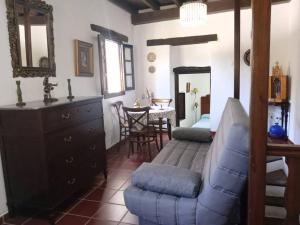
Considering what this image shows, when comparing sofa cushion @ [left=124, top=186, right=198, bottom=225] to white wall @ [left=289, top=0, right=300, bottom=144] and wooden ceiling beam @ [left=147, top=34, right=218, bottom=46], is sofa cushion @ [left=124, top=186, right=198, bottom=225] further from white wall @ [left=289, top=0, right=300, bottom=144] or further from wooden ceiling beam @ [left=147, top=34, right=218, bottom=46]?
wooden ceiling beam @ [left=147, top=34, right=218, bottom=46]

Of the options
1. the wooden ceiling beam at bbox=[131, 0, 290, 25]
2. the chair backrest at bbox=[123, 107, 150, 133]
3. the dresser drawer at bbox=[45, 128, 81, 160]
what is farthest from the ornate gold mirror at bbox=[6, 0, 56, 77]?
the wooden ceiling beam at bbox=[131, 0, 290, 25]

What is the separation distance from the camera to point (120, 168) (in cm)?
356

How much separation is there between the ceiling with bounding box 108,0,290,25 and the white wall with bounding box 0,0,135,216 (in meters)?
0.25

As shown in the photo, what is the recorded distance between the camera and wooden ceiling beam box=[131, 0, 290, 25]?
4.70 meters

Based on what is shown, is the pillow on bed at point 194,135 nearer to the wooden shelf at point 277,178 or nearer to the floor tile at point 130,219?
the wooden shelf at point 277,178

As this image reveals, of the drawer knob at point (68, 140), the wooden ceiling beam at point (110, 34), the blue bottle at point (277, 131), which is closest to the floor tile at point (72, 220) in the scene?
the drawer knob at point (68, 140)

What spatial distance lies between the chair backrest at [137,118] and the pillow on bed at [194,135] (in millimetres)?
861

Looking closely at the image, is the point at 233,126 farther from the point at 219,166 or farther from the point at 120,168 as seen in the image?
the point at 120,168

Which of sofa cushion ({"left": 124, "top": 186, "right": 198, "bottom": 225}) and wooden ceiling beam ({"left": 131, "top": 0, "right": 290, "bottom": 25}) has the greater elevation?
wooden ceiling beam ({"left": 131, "top": 0, "right": 290, "bottom": 25})

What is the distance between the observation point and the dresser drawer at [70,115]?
2127 mm

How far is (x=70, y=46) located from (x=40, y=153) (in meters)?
1.78

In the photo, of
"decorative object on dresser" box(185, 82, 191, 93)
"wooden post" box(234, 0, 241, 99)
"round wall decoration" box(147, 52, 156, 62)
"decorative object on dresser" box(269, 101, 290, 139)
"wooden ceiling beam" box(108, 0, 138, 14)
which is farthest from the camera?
"decorative object on dresser" box(185, 82, 191, 93)

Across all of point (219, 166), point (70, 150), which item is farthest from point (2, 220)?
point (219, 166)

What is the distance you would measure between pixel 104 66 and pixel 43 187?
8.19 ft
